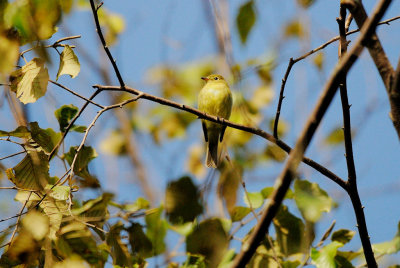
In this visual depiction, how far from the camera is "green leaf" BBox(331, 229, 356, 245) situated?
209 cm

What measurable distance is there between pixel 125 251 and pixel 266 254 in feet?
1.92

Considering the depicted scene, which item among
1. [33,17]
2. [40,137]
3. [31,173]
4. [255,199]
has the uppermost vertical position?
[33,17]

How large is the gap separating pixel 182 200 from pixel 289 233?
503mm

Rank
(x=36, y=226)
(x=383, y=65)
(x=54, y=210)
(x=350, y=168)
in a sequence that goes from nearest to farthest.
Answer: (x=383, y=65) → (x=36, y=226) → (x=54, y=210) → (x=350, y=168)

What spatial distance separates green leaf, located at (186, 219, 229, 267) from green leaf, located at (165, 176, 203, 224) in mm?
106

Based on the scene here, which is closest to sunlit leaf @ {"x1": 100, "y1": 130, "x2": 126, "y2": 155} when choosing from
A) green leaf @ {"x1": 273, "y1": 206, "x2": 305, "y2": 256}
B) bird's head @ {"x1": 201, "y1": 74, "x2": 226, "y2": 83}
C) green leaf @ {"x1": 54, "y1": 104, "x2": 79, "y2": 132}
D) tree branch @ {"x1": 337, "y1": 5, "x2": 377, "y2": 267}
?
bird's head @ {"x1": 201, "y1": 74, "x2": 226, "y2": 83}

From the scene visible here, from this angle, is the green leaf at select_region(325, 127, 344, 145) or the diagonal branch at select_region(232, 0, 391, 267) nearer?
the diagonal branch at select_region(232, 0, 391, 267)

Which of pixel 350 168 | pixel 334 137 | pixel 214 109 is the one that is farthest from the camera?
pixel 214 109

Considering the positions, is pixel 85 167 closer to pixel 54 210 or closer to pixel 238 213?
pixel 54 210

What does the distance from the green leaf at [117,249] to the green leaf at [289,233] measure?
2.14ft

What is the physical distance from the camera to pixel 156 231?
2.04 metres

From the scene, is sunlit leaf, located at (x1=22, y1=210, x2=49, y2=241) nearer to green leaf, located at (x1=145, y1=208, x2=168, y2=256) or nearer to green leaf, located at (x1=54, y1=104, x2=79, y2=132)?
green leaf, located at (x1=145, y1=208, x2=168, y2=256)

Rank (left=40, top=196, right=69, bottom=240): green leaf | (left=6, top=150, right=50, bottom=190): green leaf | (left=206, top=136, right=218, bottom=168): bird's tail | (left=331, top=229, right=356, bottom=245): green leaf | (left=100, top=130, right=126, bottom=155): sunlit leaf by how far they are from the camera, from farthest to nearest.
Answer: (left=100, top=130, right=126, bottom=155): sunlit leaf
(left=206, top=136, right=218, bottom=168): bird's tail
(left=331, top=229, right=356, bottom=245): green leaf
(left=6, top=150, right=50, bottom=190): green leaf
(left=40, top=196, right=69, bottom=240): green leaf

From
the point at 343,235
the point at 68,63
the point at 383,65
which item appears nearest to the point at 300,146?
the point at 383,65
